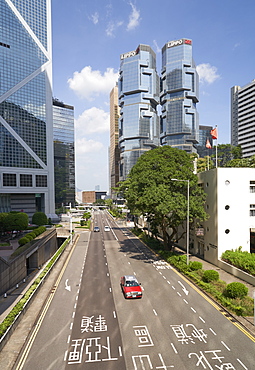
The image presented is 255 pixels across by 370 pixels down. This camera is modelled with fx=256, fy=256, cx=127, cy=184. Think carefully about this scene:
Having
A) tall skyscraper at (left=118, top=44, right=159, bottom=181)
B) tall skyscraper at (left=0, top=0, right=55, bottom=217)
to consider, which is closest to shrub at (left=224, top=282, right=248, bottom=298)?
tall skyscraper at (left=0, top=0, right=55, bottom=217)

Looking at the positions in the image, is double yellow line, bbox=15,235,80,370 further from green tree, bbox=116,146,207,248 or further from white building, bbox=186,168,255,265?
white building, bbox=186,168,255,265

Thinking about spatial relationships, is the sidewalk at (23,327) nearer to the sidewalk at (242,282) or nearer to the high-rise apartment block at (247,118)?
the sidewalk at (242,282)

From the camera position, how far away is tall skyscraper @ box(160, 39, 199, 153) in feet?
607

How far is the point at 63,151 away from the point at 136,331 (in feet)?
488

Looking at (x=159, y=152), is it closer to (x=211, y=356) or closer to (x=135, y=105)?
(x=211, y=356)

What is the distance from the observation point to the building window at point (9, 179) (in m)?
90.4

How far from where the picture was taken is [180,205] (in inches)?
1378

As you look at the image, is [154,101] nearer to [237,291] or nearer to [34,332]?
[237,291]

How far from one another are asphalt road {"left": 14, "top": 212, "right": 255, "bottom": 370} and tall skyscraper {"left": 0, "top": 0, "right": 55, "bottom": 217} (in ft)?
236

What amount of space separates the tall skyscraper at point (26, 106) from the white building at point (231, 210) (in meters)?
75.7

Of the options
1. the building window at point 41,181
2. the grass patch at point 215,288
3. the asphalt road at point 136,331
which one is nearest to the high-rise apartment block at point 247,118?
the building window at point 41,181

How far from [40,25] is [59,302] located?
345ft

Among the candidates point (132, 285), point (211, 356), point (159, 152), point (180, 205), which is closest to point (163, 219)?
point (180, 205)

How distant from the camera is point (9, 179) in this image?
3593 inches
